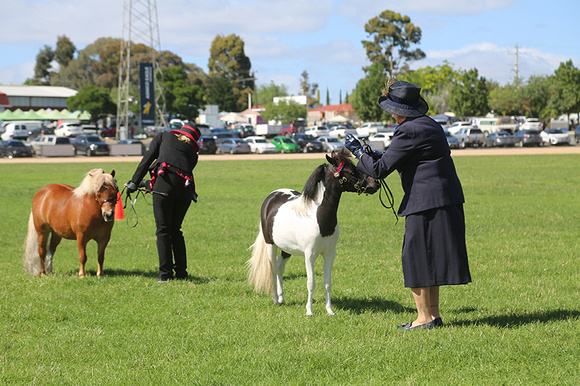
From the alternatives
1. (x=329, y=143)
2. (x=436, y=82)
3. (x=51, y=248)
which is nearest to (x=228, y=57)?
(x=436, y=82)

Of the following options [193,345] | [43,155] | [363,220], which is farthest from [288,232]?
[43,155]

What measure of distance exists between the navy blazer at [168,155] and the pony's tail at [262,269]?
164 cm

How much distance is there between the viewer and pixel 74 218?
873 centimetres

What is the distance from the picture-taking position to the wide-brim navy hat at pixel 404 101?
5902mm

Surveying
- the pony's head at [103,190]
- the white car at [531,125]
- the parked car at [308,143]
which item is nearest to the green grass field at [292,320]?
the pony's head at [103,190]

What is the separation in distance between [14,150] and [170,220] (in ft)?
145

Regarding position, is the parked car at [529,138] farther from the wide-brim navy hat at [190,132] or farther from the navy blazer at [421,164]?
the navy blazer at [421,164]

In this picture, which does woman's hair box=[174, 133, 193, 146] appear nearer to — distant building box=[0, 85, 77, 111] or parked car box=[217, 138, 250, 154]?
parked car box=[217, 138, 250, 154]

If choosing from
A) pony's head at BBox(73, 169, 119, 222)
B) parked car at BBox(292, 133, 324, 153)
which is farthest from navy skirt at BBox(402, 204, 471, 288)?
parked car at BBox(292, 133, 324, 153)

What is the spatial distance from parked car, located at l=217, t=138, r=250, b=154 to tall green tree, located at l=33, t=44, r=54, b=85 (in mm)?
100144

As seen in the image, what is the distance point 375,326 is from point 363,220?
8846 mm

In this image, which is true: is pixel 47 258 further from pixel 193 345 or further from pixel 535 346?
pixel 535 346

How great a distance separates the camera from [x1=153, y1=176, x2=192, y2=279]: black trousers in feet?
27.2

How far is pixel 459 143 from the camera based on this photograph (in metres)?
54.4
